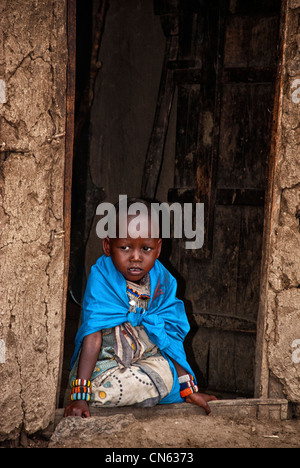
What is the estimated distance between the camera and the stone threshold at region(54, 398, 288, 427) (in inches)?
103

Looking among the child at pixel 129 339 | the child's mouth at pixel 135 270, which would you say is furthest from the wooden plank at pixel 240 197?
the child's mouth at pixel 135 270

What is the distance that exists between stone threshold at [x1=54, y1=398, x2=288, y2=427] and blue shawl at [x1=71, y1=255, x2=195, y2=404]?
60mm

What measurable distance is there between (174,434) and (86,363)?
0.51m

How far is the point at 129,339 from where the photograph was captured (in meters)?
2.66

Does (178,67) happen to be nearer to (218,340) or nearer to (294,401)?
(218,340)


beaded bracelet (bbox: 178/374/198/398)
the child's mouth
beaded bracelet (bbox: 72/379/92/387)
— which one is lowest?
beaded bracelet (bbox: 178/374/198/398)

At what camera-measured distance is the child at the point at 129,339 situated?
8.33ft

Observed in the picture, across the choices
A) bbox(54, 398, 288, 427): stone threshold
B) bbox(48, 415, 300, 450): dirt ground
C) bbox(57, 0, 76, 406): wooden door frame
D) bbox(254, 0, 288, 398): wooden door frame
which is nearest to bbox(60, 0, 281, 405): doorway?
bbox(254, 0, 288, 398): wooden door frame

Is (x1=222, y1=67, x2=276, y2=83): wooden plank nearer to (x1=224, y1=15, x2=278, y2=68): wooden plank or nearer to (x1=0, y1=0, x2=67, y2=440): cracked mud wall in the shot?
(x1=224, y1=15, x2=278, y2=68): wooden plank

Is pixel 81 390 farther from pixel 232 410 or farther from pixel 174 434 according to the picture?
pixel 232 410

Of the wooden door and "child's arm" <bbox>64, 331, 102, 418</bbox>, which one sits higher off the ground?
the wooden door

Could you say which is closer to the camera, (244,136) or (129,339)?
(129,339)

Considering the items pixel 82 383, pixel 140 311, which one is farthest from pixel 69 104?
pixel 82 383

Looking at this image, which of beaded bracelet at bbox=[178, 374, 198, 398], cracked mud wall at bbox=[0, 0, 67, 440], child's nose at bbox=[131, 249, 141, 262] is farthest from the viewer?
beaded bracelet at bbox=[178, 374, 198, 398]
